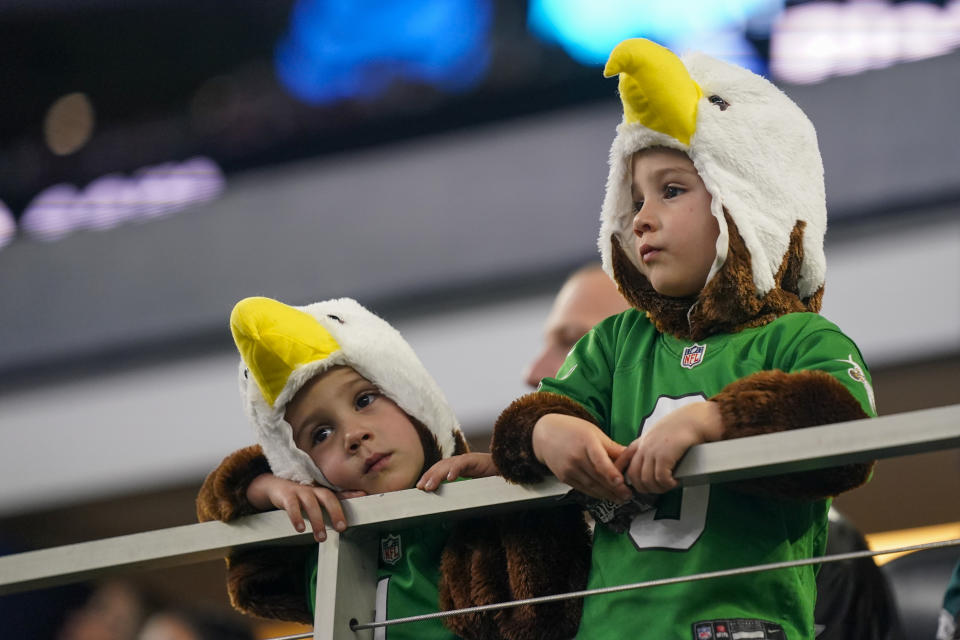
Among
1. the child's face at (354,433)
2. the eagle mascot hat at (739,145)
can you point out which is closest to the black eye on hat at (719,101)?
the eagle mascot hat at (739,145)

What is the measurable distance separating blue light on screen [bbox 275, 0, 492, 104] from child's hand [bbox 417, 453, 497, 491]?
3.15 m

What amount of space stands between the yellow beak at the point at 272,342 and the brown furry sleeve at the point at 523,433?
0.30m

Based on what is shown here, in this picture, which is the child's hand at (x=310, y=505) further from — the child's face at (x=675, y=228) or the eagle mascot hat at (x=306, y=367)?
the child's face at (x=675, y=228)

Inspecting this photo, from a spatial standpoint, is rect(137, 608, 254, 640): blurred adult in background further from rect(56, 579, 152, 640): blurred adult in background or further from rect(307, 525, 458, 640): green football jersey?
rect(307, 525, 458, 640): green football jersey

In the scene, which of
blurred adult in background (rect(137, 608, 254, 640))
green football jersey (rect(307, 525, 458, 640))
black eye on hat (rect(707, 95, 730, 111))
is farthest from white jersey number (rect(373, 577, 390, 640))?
blurred adult in background (rect(137, 608, 254, 640))

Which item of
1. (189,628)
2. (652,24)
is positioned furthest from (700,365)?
(652,24)

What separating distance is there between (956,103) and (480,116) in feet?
4.94

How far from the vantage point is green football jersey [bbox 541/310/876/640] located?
A: 92cm

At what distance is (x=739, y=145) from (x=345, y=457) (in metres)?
0.49

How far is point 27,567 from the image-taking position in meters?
1.04

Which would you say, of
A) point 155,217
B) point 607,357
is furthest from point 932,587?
point 155,217

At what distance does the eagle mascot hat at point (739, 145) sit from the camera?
1.05 m

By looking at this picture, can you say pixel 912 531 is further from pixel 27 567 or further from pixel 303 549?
pixel 27 567

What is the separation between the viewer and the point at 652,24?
392 cm
